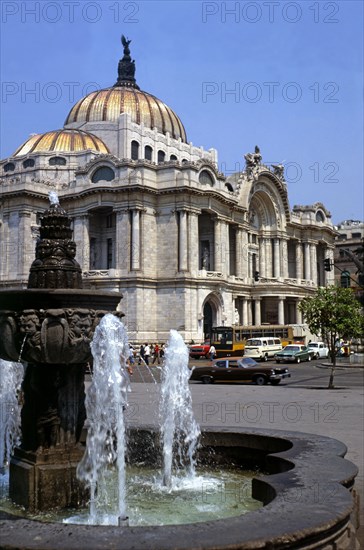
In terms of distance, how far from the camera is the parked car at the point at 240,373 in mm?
25391

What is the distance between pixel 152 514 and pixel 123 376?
1488 mm

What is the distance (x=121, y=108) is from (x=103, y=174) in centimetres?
1857

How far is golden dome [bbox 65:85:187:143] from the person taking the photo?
6619cm

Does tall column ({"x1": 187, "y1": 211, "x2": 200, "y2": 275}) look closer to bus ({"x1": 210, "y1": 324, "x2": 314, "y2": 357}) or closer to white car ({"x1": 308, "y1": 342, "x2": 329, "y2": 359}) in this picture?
bus ({"x1": 210, "y1": 324, "x2": 314, "y2": 357})

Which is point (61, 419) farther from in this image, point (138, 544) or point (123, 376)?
point (138, 544)

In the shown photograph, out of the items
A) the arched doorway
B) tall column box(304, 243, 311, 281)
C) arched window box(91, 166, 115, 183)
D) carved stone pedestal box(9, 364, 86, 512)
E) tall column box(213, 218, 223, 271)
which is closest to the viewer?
carved stone pedestal box(9, 364, 86, 512)

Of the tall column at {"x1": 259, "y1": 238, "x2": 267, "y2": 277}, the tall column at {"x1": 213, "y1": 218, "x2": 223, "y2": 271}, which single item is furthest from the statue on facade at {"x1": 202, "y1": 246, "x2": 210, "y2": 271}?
the tall column at {"x1": 259, "y1": 238, "x2": 267, "y2": 277}

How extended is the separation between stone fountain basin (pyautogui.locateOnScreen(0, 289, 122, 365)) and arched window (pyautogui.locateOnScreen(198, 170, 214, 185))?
44538mm

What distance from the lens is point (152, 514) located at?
5.96m

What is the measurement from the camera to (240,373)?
2602cm

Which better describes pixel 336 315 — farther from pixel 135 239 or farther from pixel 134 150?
pixel 134 150

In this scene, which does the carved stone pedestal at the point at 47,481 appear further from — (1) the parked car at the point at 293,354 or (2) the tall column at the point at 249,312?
(2) the tall column at the point at 249,312

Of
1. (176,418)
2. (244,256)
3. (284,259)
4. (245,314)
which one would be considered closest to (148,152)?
(244,256)

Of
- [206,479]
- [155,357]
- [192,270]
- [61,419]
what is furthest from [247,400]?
[192,270]
